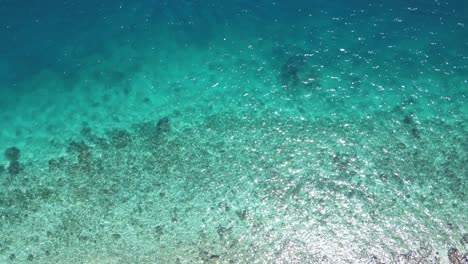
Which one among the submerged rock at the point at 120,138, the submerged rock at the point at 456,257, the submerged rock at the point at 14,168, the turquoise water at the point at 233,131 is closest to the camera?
the submerged rock at the point at 456,257

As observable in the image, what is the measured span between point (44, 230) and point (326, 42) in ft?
42.6

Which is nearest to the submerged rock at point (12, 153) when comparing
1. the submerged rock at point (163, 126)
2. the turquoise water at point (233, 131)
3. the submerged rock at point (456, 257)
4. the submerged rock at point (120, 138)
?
the turquoise water at point (233, 131)

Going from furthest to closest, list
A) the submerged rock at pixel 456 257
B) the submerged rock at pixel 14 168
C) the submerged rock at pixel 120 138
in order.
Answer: the submerged rock at pixel 120 138 < the submerged rock at pixel 14 168 < the submerged rock at pixel 456 257

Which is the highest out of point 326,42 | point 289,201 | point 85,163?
point 326,42

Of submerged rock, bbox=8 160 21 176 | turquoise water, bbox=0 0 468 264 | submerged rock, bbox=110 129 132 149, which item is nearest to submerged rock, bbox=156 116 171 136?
turquoise water, bbox=0 0 468 264

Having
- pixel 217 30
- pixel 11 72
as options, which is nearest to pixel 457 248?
pixel 217 30

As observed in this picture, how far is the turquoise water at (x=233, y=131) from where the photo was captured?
40.9ft

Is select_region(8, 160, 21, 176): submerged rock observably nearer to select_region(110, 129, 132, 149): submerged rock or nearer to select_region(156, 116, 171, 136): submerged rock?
select_region(110, 129, 132, 149): submerged rock

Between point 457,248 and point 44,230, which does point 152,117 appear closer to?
point 44,230

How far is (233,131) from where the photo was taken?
1482 cm

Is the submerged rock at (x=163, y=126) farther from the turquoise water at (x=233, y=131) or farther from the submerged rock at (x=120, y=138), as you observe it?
the submerged rock at (x=120, y=138)

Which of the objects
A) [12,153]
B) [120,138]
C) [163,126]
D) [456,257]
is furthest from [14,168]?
[456,257]

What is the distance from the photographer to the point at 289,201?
13.0 m

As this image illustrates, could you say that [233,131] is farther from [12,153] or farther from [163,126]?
[12,153]
